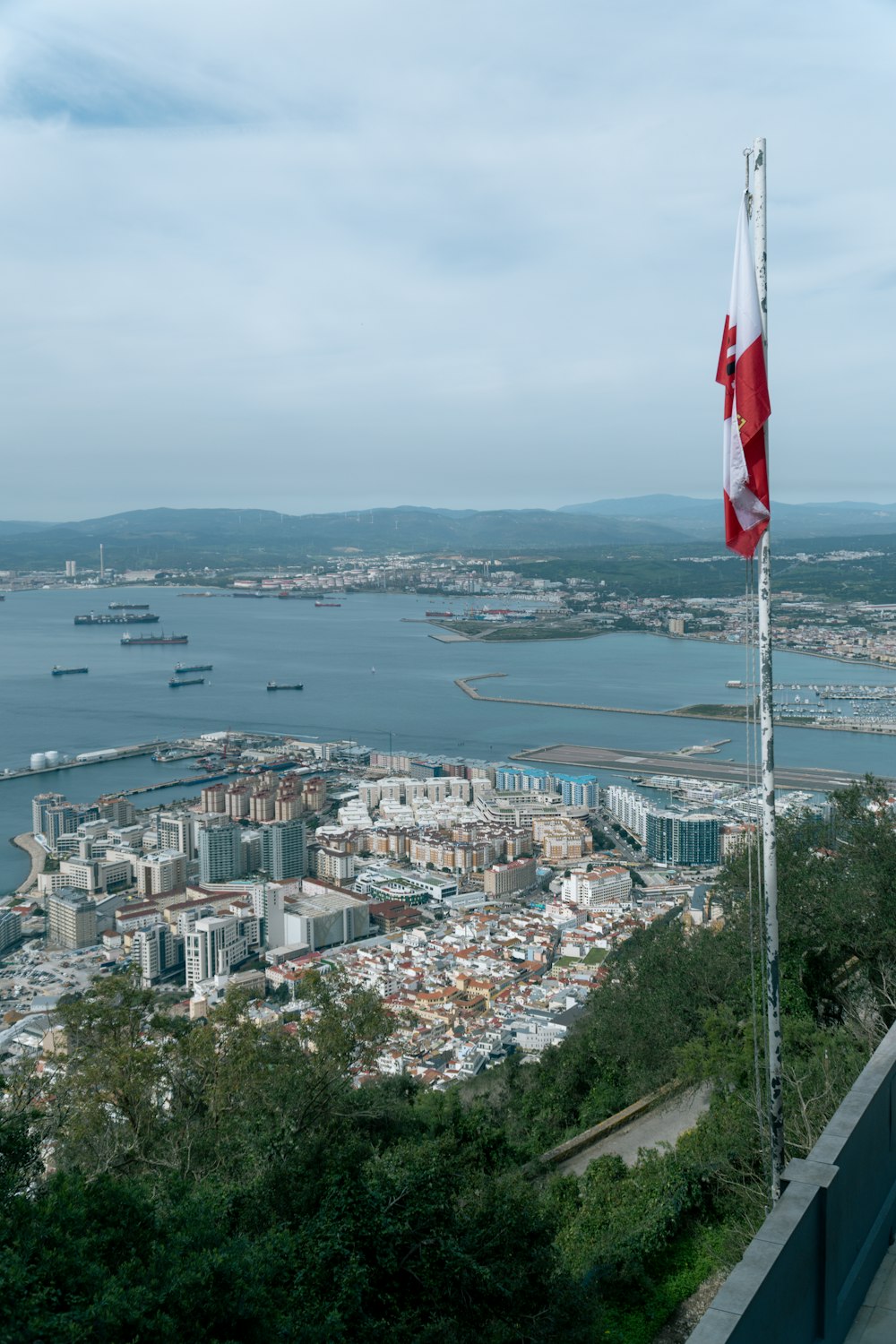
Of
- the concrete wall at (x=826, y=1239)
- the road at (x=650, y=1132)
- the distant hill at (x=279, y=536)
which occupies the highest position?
the distant hill at (x=279, y=536)

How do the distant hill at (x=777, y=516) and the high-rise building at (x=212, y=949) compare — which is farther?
the distant hill at (x=777, y=516)

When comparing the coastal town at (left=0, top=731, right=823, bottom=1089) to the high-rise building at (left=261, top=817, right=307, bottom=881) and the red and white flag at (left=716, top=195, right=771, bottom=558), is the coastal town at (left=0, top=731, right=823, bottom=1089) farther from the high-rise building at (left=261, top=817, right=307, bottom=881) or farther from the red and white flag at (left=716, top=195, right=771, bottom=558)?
the red and white flag at (left=716, top=195, right=771, bottom=558)

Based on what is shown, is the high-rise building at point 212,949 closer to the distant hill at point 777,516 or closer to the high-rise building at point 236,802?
the high-rise building at point 236,802

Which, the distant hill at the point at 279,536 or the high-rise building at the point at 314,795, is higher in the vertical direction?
the distant hill at the point at 279,536

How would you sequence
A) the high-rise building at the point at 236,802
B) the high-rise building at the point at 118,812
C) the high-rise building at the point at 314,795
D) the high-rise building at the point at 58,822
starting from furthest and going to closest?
the high-rise building at the point at 314,795 < the high-rise building at the point at 236,802 < the high-rise building at the point at 118,812 < the high-rise building at the point at 58,822

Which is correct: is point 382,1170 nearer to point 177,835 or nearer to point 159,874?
point 159,874

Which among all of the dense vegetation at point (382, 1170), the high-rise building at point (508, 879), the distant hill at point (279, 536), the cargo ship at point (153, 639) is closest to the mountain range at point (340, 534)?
the distant hill at point (279, 536)

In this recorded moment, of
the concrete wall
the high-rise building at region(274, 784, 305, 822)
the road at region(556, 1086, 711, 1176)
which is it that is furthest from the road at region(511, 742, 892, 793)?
the concrete wall
